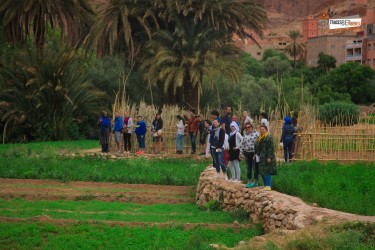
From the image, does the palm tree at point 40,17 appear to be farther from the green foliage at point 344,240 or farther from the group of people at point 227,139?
the green foliage at point 344,240

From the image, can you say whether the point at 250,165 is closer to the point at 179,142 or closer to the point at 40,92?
the point at 179,142

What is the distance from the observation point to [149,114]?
25469 millimetres

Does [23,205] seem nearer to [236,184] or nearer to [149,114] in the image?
[236,184]

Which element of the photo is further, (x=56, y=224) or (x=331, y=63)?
(x=331, y=63)

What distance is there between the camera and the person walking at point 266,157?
13258 millimetres

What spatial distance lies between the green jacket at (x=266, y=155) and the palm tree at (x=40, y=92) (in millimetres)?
17364

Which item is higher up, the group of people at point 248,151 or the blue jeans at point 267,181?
the group of people at point 248,151

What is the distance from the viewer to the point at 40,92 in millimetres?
29734

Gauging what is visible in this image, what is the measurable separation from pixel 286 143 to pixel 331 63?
228 ft

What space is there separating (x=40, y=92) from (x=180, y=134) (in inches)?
326

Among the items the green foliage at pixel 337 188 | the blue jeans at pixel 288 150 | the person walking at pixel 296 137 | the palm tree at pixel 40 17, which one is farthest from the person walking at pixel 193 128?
the palm tree at pixel 40 17

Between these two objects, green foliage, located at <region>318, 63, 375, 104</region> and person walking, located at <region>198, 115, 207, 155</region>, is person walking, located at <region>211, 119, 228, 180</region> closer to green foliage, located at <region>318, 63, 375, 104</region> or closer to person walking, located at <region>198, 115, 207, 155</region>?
person walking, located at <region>198, 115, 207, 155</region>

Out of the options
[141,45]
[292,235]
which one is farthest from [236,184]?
[141,45]

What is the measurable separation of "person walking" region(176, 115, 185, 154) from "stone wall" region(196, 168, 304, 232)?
703cm
